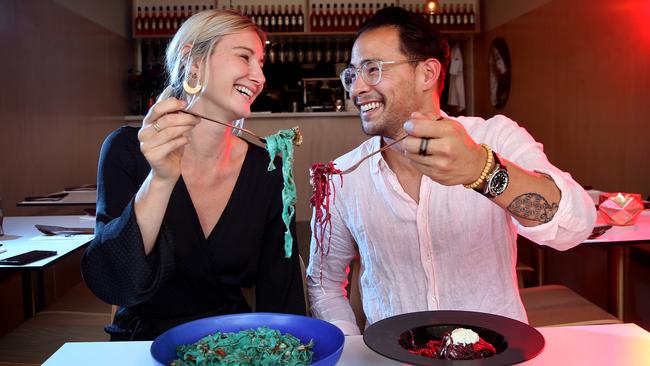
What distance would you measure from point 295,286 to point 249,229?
236 millimetres

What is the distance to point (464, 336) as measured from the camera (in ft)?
3.96

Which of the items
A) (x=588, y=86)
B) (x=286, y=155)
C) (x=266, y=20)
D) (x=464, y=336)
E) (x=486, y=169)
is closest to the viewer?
(x=464, y=336)

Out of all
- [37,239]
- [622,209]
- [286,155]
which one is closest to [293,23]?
[37,239]

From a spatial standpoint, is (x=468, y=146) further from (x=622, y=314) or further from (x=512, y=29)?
(x=512, y=29)

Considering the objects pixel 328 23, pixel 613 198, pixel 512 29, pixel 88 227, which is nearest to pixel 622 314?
pixel 613 198

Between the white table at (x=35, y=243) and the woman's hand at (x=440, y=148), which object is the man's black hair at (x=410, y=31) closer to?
the woman's hand at (x=440, y=148)

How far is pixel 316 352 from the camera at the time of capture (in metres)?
1.25

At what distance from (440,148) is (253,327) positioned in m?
0.55

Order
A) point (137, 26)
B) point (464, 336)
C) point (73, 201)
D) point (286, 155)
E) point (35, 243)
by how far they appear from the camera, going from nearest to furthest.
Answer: point (464, 336) < point (286, 155) < point (35, 243) < point (73, 201) < point (137, 26)

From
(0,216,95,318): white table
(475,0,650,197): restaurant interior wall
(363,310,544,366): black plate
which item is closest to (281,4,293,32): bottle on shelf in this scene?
(475,0,650,197): restaurant interior wall

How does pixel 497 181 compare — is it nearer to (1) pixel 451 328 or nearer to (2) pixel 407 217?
(1) pixel 451 328

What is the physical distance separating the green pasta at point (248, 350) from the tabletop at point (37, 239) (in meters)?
1.28

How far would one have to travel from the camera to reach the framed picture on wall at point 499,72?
715 centimetres

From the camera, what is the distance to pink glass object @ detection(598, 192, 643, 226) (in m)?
2.71
